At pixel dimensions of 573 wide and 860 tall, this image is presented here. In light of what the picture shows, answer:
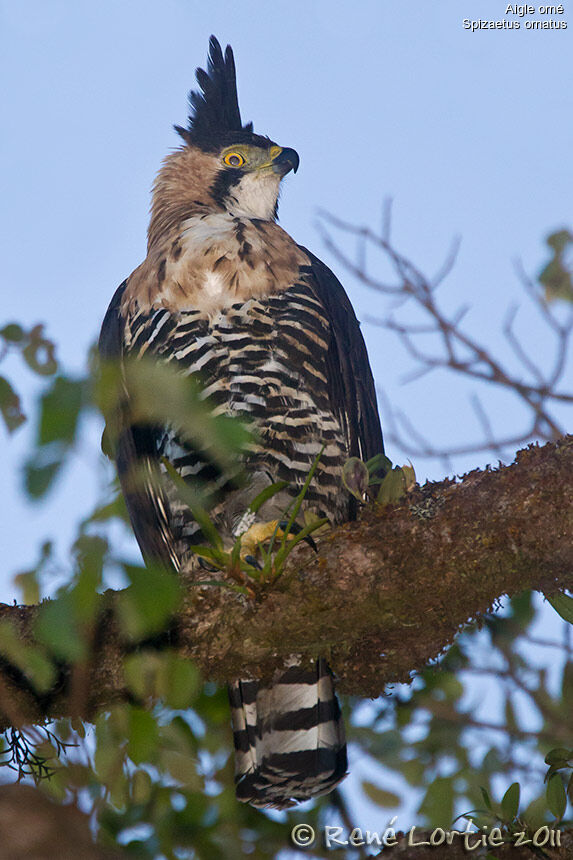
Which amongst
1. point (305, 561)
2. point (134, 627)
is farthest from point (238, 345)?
point (134, 627)

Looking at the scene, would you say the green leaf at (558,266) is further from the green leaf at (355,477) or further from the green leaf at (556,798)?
the green leaf at (556,798)

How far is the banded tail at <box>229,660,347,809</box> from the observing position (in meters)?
2.46

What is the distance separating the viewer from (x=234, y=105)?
14.4 feet

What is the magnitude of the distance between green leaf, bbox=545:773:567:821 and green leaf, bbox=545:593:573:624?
15.6 inches

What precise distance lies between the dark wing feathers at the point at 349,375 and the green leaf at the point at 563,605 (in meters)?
1.29

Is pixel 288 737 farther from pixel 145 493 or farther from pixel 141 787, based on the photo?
pixel 145 493

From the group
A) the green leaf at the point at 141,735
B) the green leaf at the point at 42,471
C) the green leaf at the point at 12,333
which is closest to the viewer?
the green leaf at the point at 42,471

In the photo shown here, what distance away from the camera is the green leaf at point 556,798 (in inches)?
81.2

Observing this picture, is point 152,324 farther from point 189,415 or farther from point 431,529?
point 189,415

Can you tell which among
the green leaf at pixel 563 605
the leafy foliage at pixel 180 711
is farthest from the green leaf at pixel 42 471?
the green leaf at pixel 563 605

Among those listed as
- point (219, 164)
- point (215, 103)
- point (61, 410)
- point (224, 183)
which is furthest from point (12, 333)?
point (215, 103)

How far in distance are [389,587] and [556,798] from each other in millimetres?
652

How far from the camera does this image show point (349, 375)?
3346 millimetres

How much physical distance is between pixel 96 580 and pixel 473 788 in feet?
5.12
